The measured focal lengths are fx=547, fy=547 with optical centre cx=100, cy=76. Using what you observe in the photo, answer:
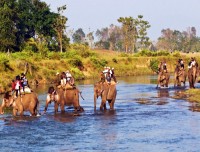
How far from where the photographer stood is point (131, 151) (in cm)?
1716

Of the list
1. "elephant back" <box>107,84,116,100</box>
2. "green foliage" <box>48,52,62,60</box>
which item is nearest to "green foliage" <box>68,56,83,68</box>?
"green foliage" <box>48,52,62,60</box>

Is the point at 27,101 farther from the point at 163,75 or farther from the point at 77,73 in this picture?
the point at 77,73

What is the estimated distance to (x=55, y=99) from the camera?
2619 cm

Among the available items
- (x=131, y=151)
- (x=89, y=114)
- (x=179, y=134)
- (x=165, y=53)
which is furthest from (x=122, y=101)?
(x=165, y=53)

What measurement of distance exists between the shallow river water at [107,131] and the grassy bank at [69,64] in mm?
19184

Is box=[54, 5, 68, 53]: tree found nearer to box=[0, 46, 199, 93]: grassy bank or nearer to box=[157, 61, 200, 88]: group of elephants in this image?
box=[0, 46, 199, 93]: grassy bank

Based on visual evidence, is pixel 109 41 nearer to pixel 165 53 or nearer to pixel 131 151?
pixel 165 53

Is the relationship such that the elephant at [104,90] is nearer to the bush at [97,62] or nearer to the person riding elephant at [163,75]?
the person riding elephant at [163,75]

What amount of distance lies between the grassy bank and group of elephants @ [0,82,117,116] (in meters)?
17.6

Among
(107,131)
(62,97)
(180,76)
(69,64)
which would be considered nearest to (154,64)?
(69,64)

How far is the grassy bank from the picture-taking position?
183 feet

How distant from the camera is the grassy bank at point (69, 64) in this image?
55.9 meters

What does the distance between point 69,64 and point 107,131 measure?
49.8 metres

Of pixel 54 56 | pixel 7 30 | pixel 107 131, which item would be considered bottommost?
pixel 107 131
